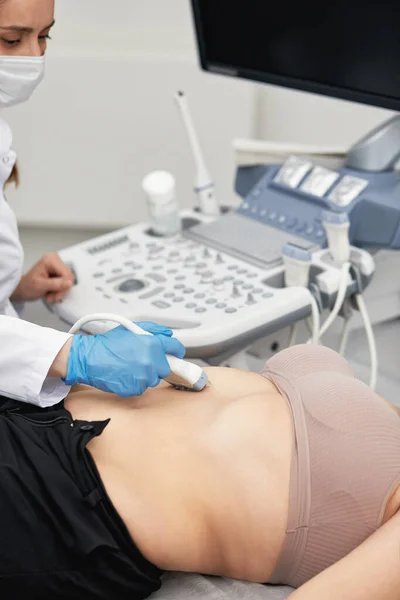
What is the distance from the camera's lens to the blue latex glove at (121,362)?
3.60ft

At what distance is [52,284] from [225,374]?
522 mm

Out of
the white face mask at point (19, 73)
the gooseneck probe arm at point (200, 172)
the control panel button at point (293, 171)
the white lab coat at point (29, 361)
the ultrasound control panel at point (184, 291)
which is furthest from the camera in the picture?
the gooseneck probe arm at point (200, 172)

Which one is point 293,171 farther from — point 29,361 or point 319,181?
point 29,361

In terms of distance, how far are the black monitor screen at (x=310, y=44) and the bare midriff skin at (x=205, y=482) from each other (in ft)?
2.65

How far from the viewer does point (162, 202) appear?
1791mm

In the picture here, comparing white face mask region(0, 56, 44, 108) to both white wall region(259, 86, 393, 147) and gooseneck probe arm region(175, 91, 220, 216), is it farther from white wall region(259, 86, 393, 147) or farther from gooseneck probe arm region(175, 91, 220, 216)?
white wall region(259, 86, 393, 147)

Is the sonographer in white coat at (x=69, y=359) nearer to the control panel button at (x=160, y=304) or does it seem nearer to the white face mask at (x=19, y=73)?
the white face mask at (x=19, y=73)

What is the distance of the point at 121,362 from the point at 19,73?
1.88 feet

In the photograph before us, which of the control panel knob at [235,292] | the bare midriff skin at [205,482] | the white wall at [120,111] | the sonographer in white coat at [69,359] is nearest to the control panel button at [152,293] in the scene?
the control panel knob at [235,292]

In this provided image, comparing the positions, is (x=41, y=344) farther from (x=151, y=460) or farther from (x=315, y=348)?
(x=315, y=348)

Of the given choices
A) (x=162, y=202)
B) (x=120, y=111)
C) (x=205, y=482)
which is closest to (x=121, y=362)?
(x=205, y=482)

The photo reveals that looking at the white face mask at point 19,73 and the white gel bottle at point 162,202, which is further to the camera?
the white gel bottle at point 162,202

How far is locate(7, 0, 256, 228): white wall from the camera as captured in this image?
2.18 metres

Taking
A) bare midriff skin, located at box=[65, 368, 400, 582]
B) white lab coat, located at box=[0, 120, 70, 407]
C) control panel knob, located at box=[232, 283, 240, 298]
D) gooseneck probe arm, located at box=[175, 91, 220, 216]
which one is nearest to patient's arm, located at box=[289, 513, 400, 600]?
bare midriff skin, located at box=[65, 368, 400, 582]
